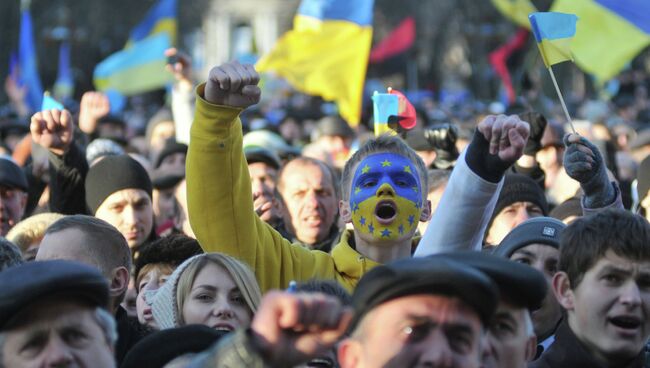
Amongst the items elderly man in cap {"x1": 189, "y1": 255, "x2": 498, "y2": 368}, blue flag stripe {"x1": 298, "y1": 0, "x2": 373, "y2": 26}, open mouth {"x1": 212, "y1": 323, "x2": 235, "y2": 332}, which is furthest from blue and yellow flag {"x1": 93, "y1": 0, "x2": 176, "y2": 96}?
elderly man in cap {"x1": 189, "y1": 255, "x2": 498, "y2": 368}

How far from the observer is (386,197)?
6.73m

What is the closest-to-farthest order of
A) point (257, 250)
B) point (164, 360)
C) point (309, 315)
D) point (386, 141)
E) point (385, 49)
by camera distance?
point (309, 315)
point (164, 360)
point (257, 250)
point (386, 141)
point (385, 49)

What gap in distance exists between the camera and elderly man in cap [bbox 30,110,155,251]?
8641mm

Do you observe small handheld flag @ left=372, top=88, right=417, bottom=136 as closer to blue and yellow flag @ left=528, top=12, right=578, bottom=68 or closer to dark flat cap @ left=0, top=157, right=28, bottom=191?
blue and yellow flag @ left=528, top=12, right=578, bottom=68

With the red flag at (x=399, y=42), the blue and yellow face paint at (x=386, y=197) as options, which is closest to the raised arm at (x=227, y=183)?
the blue and yellow face paint at (x=386, y=197)

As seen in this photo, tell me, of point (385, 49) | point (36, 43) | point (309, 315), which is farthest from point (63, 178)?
point (36, 43)

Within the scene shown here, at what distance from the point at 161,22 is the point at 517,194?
1098 centimetres

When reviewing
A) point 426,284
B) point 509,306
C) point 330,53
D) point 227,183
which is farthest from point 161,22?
point 426,284

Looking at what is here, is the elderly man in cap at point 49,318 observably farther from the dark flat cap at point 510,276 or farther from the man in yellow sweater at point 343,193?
the man in yellow sweater at point 343,193

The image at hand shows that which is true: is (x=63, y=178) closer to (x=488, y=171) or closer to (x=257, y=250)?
(x=257, y=250)

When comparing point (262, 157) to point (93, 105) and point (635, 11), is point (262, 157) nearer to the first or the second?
point (93, 105)

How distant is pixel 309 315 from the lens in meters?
3.65

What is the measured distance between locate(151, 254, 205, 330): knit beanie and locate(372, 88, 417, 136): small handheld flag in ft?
7.49

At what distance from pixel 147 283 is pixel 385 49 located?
691 inches
